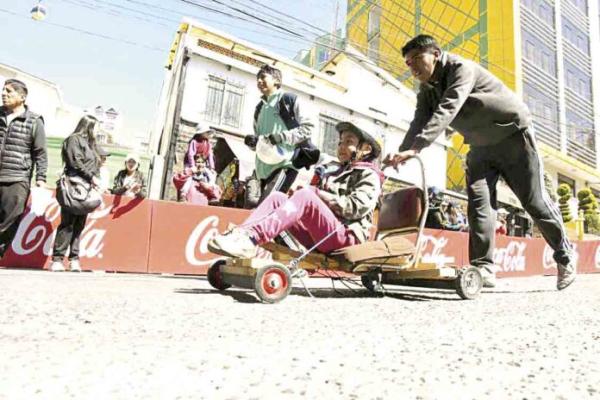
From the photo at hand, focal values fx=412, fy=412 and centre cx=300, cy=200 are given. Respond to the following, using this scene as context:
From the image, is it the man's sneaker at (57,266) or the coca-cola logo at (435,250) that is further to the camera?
the coca-cola logo at (435,250)

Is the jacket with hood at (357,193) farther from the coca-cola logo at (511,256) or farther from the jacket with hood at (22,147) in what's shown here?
the coca-cola logo at (511,256)

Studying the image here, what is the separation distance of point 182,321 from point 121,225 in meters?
3.78

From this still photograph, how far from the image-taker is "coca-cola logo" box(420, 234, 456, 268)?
23.5 feet

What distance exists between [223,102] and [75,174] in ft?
34.8

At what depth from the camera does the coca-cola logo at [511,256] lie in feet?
27.7

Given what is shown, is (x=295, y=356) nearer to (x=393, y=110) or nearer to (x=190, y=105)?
(x=190, y=105)

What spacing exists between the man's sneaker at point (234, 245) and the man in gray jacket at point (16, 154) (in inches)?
107

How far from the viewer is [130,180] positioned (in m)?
5.68

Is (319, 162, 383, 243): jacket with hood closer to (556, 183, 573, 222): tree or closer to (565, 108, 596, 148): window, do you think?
(556, 183, 573, 222): tree

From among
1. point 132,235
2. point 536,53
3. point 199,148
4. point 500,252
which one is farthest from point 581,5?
point 132,235

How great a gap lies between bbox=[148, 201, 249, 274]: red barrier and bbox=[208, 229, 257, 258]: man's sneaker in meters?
3.07

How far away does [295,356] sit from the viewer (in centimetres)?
106

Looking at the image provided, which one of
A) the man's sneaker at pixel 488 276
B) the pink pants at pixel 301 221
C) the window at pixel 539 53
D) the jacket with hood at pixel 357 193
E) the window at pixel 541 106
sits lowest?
the man's sneaker at pixel 488 276

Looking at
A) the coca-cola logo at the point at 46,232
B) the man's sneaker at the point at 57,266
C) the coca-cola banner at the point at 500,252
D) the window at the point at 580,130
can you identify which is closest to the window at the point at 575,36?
the window at the point at 580,130
